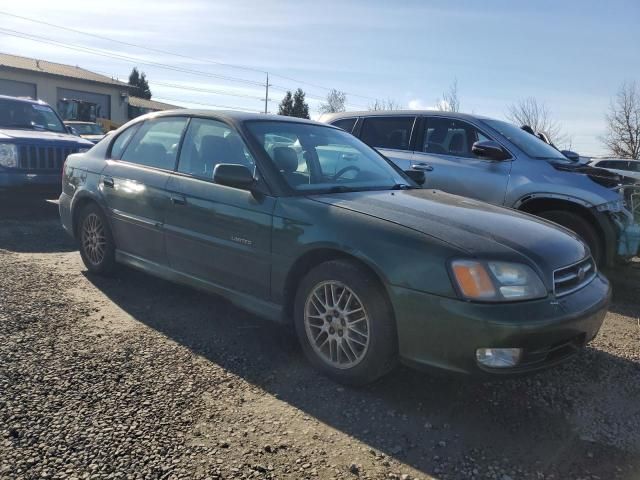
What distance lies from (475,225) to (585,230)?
2.72 m

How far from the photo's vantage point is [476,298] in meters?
2.67

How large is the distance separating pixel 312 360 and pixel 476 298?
3.72 ft

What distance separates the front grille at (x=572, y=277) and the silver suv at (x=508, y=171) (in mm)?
1733

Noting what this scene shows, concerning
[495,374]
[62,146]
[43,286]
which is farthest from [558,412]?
[62,146]

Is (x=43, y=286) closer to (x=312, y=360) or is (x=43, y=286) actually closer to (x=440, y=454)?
(x=312, y=360)

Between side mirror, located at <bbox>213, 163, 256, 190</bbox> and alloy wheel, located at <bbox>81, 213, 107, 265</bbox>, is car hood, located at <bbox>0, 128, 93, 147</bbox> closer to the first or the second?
alloy wheel, located at <bbox>81, 213, 107, 265</bbox>

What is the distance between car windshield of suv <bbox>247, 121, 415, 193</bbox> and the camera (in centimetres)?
373

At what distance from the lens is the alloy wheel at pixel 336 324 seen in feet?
9.97

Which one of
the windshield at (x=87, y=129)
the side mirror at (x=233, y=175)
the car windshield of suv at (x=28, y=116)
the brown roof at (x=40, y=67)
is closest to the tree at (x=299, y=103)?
the brown roof at (x=40, y=67)

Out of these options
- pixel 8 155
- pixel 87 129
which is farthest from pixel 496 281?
pixel 87 129

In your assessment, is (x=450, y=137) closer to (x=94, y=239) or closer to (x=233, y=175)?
(x=233, y=175)

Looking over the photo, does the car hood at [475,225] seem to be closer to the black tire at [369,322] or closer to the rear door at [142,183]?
the black tire at [369,322]

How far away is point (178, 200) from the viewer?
4.00 metres

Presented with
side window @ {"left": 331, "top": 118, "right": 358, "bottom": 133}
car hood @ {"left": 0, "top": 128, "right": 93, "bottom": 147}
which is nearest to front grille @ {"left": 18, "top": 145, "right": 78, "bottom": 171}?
car hood @ {"left": 0, "top": 128, "right": 93, "bottom": 147}
